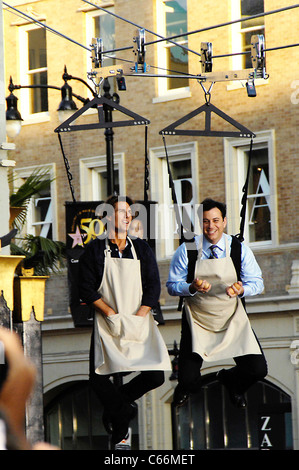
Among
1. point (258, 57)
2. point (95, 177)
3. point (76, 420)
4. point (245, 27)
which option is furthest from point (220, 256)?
point (76, 420)

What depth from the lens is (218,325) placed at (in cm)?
934

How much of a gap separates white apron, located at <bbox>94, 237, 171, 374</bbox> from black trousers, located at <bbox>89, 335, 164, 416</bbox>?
86 mm

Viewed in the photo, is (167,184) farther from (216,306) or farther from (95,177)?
(216,306)

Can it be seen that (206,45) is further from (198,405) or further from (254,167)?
(198,405)

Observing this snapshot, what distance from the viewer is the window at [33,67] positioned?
26.7 meters

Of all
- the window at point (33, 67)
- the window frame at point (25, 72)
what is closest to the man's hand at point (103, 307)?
the window frame at point (25, 72)

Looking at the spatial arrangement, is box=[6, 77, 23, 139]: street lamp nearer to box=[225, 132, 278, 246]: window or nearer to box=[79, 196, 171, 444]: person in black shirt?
box=[225, 132, 278, 246]: window

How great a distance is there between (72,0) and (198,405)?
940 cm

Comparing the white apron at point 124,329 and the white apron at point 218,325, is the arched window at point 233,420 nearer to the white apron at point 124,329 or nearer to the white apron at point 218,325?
the white apron at point 218,325

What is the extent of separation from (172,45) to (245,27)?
1.69 metres

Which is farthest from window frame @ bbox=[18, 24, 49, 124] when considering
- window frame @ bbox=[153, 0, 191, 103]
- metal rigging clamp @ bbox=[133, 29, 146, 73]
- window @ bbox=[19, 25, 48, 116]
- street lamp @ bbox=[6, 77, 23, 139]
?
metal rigging clamp @ bbox=[133, 29, 146, 73]
